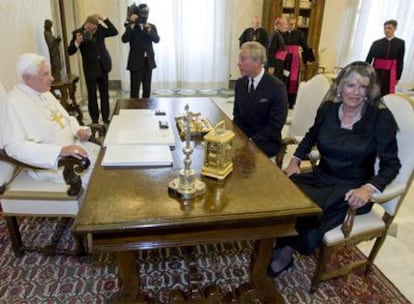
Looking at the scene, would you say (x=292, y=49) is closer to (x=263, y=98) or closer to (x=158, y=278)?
(x=263, y=98)

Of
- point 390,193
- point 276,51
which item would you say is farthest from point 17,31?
point 276,51

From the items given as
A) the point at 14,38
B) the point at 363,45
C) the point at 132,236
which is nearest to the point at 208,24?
the point at 363,45

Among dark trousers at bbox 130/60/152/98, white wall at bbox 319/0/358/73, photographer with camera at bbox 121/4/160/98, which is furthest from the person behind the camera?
white wall at bbox 319/0/358/73

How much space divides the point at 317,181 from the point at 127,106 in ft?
4.78

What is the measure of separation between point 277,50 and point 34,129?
390cm

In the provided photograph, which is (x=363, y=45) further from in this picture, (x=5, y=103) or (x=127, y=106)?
(x=5, y=103)

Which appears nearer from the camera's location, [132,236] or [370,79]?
[132,236]

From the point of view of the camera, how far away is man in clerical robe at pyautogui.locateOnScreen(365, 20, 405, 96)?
4.77 meters

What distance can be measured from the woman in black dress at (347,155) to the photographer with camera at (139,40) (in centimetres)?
326

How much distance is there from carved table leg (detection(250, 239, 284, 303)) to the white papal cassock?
1.09 meters

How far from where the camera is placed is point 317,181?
181 centimetres

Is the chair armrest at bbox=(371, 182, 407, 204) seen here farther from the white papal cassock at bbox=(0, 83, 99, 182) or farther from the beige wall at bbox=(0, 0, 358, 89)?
the beige wall at bbox=(0, 0, 358, 89)

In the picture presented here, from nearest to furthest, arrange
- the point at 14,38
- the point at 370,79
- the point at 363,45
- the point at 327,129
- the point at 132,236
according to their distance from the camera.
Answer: the point at 132,236 < the point at 370,79 < the point at 327,129 < the point at 14,38 < the point at 363,45

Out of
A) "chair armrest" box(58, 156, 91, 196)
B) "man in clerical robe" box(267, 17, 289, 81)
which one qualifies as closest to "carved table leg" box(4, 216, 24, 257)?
"chair armrest" box(58, 156, 91, 196)
